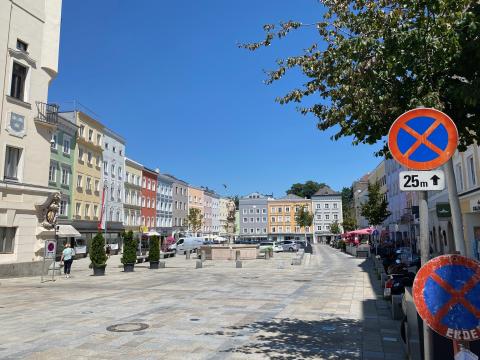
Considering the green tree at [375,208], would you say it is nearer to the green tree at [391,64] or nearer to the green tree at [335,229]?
the green tree at [391,64]

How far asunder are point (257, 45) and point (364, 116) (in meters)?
2.25

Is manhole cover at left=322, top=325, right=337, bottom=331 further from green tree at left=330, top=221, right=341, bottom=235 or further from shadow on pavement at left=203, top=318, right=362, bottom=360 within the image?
green tree at left=330, top=221, right=341, bottom=235

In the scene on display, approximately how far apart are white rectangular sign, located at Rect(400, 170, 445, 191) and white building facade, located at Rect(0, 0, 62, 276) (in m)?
22.0

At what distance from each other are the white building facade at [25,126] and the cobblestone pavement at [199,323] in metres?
6.74

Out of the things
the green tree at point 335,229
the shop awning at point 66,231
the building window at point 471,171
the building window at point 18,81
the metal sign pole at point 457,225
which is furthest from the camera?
the green tree at point 335,229

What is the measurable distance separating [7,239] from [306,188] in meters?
115

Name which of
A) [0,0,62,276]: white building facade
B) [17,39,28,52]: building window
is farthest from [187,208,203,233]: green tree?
[17,39,28,52]: building window

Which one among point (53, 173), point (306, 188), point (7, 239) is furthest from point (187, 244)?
point (306, 188)

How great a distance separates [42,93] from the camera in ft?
80.3

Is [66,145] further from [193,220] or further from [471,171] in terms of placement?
[193,220]

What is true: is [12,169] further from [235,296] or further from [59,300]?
[235,296]

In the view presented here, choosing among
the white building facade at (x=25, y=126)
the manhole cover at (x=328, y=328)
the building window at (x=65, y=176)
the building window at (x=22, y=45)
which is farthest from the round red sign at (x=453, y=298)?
the building window at (x=65, y=176)

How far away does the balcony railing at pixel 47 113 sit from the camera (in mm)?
23891

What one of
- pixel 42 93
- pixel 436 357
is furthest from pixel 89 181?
pixel 436 357
